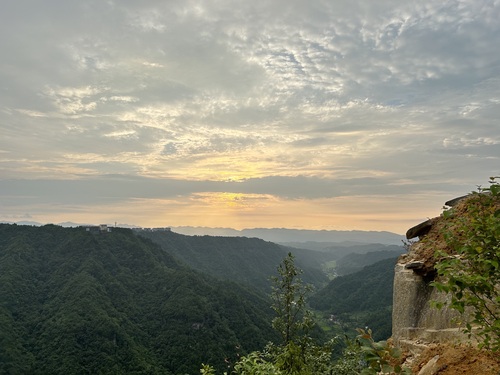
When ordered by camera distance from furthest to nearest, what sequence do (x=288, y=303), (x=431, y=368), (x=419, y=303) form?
(x=288, y=303), (x=419, y=303), (x=431, y=368)

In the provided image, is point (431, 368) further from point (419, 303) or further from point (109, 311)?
point (109, 311)

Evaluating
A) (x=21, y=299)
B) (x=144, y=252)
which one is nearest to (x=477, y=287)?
(x=21, y=299)

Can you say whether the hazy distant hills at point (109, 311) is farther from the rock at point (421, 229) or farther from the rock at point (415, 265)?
the rock at point (415, 265)

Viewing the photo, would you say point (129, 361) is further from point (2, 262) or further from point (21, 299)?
point (2, 262)

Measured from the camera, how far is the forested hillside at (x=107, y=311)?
9912cm

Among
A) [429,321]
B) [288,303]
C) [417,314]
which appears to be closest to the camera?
[429,321]

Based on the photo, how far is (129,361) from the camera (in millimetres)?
99438

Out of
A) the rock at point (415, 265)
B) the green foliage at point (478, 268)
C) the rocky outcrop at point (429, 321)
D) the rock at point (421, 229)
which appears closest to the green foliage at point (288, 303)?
the rock at point (421, 229)

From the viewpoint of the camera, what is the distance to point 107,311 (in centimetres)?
12675

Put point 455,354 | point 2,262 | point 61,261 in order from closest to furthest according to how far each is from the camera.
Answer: point 455,354, point 2,262, point 61,261

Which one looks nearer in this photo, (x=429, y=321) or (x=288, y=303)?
(x=429, y=321)

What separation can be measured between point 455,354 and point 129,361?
367 ft

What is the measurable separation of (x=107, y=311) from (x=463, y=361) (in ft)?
461

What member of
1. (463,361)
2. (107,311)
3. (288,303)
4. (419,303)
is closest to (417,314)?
(419,303)
